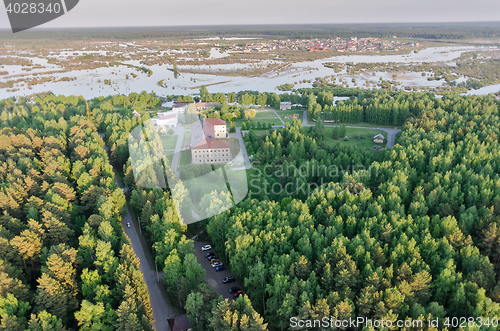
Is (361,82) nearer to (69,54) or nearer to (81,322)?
(81,322)

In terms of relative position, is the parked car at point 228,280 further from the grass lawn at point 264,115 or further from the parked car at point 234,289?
the grass lawn at point 264,115

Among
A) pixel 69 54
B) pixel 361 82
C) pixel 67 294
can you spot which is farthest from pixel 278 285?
pixel 69 54

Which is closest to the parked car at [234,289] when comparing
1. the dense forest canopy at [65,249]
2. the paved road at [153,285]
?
the paved road at [153,285]

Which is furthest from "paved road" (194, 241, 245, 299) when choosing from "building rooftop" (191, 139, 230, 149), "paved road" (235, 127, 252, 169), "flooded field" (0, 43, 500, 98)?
"flooded field" (0, 43, 500, 98)

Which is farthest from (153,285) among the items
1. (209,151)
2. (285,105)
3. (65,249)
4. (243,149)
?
(285,105)

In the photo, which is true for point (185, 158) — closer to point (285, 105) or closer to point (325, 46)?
point (285, 105)
